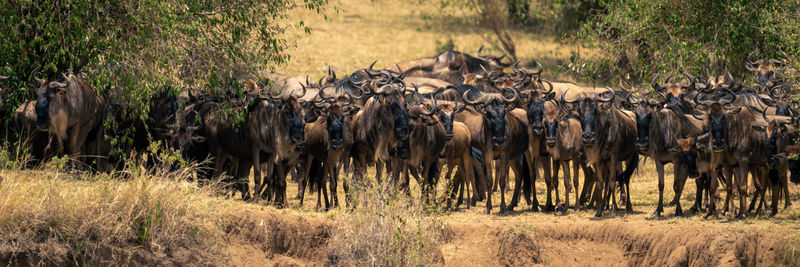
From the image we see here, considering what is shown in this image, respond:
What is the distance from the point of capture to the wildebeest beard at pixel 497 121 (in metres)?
16.5

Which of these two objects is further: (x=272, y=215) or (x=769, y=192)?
(x=769, y=192)

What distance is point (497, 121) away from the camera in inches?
654

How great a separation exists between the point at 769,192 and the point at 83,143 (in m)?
10.2

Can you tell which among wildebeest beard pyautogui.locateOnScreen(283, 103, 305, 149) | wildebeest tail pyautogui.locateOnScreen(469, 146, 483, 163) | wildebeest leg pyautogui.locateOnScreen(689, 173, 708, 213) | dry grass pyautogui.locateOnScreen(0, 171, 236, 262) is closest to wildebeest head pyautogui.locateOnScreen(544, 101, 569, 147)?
wildebeest tail pyautogui.locateOnScreen(469, 146, 483, 163)

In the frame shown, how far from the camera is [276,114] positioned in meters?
16.3

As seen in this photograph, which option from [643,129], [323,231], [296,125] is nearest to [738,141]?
[643,129]

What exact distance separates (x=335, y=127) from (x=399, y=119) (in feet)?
2.99

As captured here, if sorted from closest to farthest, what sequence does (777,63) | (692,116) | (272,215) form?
(272,215) → (692,116) → (777,63)

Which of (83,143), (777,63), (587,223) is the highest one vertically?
(777,63)

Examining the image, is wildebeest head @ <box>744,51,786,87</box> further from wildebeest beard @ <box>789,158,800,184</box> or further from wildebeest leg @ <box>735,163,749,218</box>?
wildebeest leg @ <box>735,163,749,218</box>

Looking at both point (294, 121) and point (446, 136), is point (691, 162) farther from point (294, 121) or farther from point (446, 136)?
point (294, 121)

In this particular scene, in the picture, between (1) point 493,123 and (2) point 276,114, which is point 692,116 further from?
(2) point 276,114

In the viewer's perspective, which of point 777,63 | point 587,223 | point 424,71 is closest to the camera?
point 587,223

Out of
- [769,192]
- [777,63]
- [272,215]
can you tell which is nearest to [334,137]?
A: [272,215]
